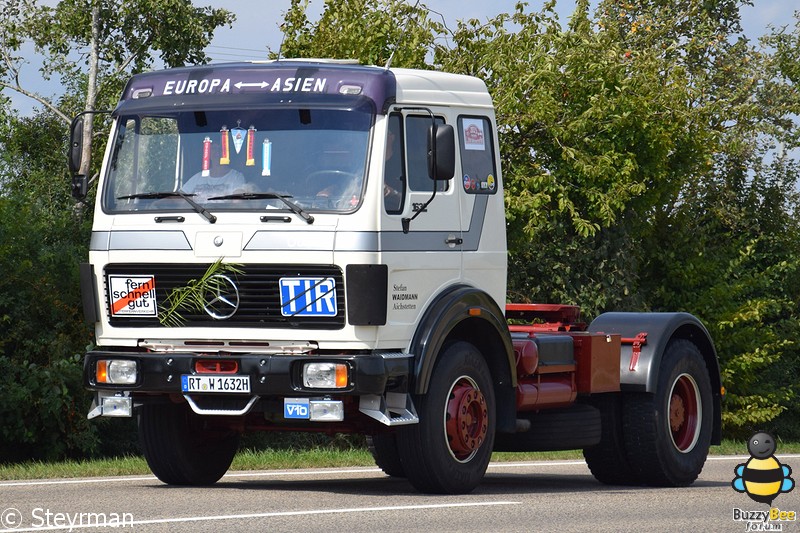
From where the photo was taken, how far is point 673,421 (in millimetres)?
13594

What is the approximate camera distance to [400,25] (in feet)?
108

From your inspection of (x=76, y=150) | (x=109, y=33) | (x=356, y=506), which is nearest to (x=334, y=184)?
(x=76, y=150)

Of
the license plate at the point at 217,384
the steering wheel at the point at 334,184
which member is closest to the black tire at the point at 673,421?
the steering wheel at the point at 334,184

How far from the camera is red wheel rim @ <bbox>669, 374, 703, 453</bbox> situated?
13625 millimetres

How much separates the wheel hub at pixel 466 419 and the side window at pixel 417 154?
4.75ft

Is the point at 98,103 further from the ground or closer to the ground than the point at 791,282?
further from the ground

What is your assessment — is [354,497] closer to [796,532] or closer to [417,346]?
[417,346]

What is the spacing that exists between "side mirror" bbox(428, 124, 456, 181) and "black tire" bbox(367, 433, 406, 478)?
6.27 ft

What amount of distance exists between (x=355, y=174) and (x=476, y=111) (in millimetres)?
1611

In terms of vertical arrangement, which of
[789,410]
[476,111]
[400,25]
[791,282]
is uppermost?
[400,25]

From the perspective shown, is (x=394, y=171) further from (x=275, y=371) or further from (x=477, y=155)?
(x=275, y=371)

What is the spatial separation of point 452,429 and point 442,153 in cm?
197

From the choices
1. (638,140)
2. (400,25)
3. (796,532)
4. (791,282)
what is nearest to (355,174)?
(796,532)

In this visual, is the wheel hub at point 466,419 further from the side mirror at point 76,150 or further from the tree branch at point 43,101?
the tree branch at point 43,101
